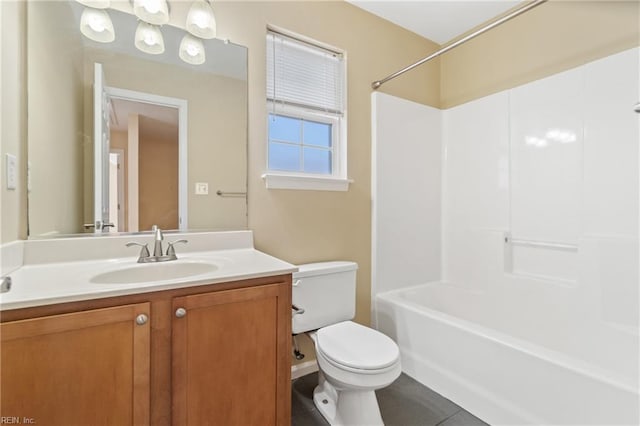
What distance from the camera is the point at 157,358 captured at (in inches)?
35.8

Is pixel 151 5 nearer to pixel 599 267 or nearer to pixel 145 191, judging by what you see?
pixel 145 191

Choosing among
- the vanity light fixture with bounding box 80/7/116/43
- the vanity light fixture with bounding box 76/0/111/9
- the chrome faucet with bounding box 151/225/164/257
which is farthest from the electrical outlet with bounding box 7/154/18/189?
the vanity light fixture with bounding box 76/0/111/9

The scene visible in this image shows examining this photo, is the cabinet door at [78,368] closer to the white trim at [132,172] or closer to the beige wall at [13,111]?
the beige wall at [13,111]

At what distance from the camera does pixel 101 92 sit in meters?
1.34

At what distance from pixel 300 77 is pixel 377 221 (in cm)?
113

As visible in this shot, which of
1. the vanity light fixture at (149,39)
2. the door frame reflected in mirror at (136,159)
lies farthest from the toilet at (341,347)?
the vanity light fixture at (149,39)

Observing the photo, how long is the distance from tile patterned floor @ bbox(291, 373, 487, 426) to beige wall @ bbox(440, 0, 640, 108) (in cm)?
216

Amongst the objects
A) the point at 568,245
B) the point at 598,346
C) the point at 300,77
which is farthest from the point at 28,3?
the point at 598,346

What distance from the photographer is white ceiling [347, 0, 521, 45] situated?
2051 millimetres

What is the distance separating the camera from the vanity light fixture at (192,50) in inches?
59.1

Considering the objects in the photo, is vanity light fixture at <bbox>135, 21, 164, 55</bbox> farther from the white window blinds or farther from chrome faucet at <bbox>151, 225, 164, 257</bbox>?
chrome faucet at <bbox>151, 225, 164, 257</bbox>

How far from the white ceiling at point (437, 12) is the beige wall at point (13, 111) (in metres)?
1.85

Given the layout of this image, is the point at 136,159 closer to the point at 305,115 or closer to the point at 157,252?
the point at 157,252

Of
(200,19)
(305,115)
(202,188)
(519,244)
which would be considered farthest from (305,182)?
(519,244)
